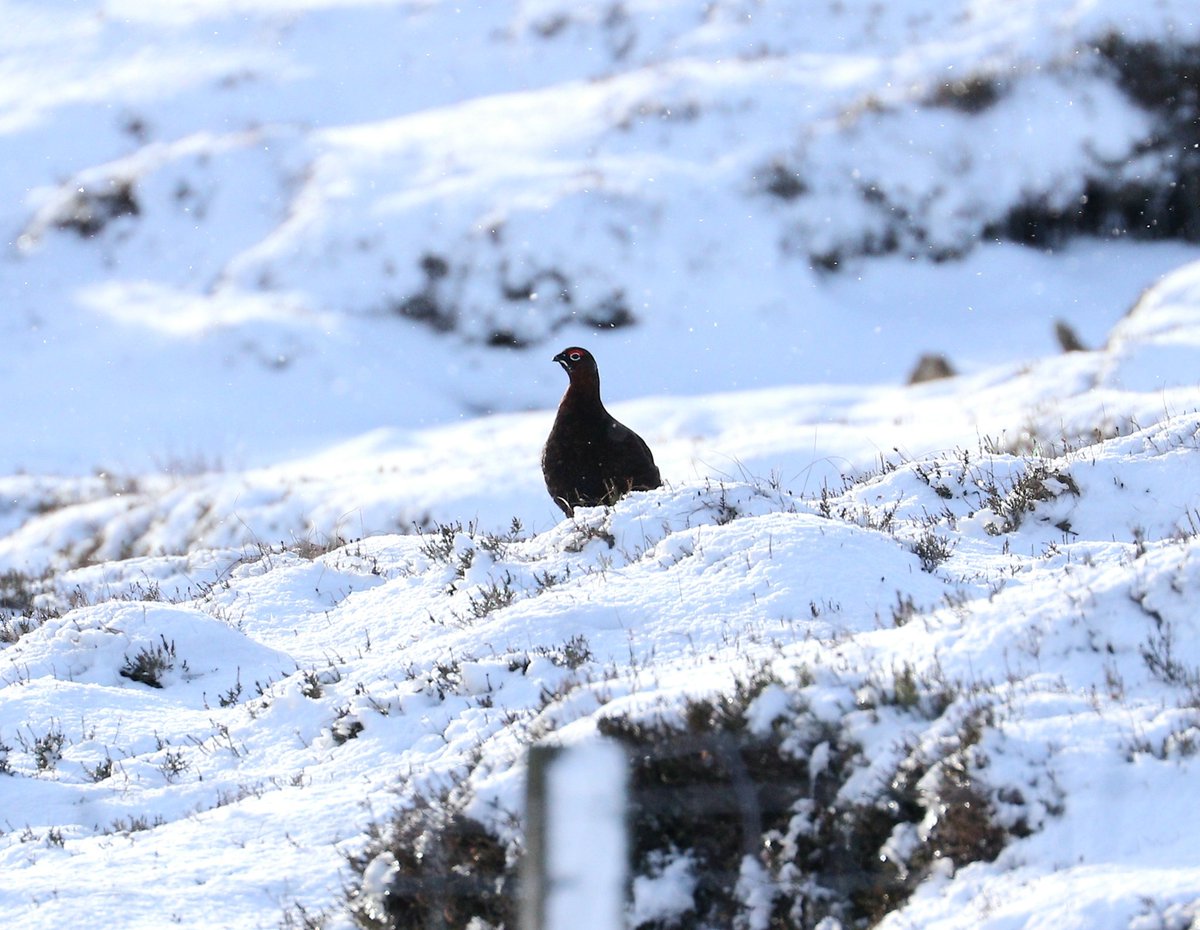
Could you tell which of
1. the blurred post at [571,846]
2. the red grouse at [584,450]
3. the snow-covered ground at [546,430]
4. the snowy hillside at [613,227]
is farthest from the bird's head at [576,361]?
the snowy hillside at [613,227]

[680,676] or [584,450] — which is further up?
[584,450]

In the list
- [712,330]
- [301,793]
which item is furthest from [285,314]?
[301,793]

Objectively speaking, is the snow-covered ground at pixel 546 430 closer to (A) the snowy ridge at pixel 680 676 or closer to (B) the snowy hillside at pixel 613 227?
(A) the snowy ridge at pixel 680 676

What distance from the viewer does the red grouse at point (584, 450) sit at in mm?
9156

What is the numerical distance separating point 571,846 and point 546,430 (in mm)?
19142

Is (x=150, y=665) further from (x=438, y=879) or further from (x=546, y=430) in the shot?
(x=546, y=430)

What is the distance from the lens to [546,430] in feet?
74.3

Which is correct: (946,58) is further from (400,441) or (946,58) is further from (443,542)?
(443,542)

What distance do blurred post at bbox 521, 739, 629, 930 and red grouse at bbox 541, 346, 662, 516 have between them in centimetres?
546

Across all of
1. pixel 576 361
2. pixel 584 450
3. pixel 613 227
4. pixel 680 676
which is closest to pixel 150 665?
pixel 584 450

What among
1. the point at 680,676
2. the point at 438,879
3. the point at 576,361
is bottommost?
the point at 438,879

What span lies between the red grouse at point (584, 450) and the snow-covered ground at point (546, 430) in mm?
416

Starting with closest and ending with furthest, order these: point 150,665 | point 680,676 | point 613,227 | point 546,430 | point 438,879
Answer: point 438,879, point 680,676, point 150,665, point 546,430, point 613,227

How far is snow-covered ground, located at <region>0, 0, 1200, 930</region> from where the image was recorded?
3.96 meters
